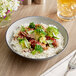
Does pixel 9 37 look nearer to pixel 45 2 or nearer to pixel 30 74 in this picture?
pixel 30 74

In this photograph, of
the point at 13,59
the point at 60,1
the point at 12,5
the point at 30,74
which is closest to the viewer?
the point at 30,74

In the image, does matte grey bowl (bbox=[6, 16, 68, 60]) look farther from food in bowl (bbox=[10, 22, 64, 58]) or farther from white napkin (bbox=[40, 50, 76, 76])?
white napkin (bbox=[40, 50, 76, 76])

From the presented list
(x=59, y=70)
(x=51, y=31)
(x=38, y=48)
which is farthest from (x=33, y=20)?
(x=59, y=70)

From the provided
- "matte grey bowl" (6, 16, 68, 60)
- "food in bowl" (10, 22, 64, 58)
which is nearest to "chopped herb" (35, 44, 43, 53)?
"food in bowl" (10, 22, 64, 58)

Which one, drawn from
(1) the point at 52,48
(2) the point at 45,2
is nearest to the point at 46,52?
(1) the point at 52,48

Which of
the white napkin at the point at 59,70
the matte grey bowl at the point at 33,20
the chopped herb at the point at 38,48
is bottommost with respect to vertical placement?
the white napkin at the point at 59,70

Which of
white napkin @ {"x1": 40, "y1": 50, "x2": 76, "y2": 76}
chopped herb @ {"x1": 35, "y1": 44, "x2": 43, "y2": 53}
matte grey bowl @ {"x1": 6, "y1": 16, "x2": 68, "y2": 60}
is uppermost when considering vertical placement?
matte grey bowl @ {"x1": 6, "y1": 16, "x2": 68, "y2": 60}

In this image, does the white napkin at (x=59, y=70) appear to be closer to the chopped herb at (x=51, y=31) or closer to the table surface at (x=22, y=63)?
the table surface at (x=22, y=63)

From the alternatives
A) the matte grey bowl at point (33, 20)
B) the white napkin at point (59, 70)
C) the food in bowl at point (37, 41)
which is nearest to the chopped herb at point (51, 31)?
the food in bowl at point (37, 41)
